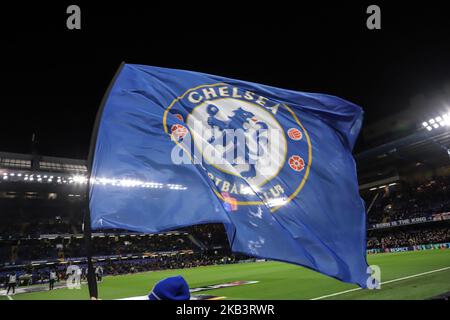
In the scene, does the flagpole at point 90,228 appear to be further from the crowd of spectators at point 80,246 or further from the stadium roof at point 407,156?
the crowd of spectators at point 80,246

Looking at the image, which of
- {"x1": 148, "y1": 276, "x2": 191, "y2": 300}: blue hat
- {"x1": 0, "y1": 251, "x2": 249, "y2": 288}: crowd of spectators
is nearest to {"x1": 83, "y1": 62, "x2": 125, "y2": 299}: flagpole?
{"x1": 148, "y1": 276, "x2": 191, "y2": 300}: blue hat

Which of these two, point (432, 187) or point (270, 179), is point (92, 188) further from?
point (432, 187)

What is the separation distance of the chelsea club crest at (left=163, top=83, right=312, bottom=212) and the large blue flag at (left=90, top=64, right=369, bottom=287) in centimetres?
2

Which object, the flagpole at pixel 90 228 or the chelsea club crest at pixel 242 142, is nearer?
the flagpole at pixel 90 228

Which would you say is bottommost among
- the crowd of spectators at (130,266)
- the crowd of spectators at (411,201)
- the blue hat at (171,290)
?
the crowd of spectators at (130,266)

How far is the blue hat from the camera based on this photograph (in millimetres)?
3152

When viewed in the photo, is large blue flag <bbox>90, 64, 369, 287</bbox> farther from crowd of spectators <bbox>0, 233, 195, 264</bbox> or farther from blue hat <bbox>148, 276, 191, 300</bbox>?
crowd of spectators <bbox>0, 233, 195, 264</bbox>

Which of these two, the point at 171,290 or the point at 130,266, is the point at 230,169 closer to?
the point at 171,290

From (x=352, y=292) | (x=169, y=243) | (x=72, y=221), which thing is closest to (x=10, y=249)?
(x=72, y=221)

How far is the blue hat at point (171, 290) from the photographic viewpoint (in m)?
3.15

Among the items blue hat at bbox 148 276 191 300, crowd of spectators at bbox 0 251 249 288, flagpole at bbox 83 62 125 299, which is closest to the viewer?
blue hat at bbox 148 276 191 300

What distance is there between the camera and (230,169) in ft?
18.0

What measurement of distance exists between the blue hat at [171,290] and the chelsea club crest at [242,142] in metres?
2.03

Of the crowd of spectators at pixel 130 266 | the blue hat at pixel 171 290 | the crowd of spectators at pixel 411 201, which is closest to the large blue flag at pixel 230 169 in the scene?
the blue hat at pixel 171 290
